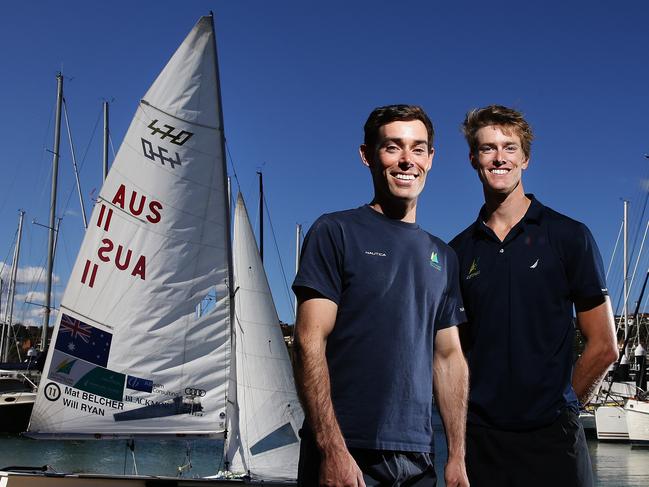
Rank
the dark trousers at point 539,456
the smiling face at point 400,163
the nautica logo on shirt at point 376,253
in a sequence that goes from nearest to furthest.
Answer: the nautica logo on shirt at point 376,253, the smiling face at point 400,163, the dark trousers at point 539,456

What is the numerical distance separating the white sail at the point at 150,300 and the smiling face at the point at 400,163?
8.22 metres

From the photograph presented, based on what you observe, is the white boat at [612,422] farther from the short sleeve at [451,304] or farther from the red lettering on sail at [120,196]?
the short sleeve at [451,304]

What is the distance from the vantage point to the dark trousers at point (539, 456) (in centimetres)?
294

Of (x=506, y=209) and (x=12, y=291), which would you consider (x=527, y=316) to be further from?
(x=12, y=291)

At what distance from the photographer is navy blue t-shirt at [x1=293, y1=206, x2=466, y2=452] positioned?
242cm

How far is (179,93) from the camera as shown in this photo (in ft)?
36.6

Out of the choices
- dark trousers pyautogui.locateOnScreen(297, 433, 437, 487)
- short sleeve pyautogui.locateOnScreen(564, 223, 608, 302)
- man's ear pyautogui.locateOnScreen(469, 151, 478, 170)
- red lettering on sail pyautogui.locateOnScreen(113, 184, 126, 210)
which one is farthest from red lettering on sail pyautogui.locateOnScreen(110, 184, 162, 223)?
dark trousers pyautogui.locateOnScreen(297, 433, 437, 487)

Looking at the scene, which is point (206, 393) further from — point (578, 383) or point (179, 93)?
point (578, 383)

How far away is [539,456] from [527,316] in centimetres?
53

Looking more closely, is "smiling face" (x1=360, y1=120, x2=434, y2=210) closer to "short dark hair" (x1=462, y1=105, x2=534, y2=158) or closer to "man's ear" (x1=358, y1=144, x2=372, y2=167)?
"man's ear" (x1=358, y1=144, x2=372, y2=167)

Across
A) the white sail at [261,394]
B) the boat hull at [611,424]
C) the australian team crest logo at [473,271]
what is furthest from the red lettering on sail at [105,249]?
the boat hull at [611,424]

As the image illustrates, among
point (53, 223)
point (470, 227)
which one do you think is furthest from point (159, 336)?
point (53, 223)

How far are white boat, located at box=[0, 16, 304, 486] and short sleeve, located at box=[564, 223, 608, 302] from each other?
7.79m

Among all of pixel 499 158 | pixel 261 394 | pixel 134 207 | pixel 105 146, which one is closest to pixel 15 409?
pixel 105 146
